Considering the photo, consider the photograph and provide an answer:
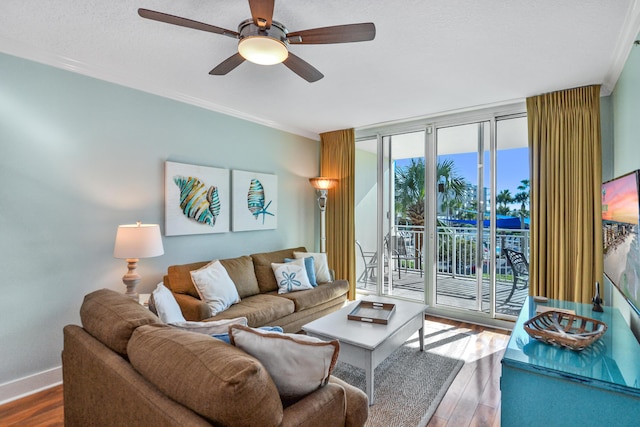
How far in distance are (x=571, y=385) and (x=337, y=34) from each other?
2058 millimetres

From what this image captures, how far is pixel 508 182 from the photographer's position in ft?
12.5

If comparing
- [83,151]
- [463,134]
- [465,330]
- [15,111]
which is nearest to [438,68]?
[463,134]

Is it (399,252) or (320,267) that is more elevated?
(399,252)

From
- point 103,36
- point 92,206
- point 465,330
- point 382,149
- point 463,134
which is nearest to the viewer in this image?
point 103,36

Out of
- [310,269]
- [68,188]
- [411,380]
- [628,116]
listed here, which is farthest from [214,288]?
[628,116]

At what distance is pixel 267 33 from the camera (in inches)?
74.2

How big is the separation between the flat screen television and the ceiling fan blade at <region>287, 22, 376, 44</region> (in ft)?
5.06

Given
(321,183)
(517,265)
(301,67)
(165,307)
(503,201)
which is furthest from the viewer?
(321,183)

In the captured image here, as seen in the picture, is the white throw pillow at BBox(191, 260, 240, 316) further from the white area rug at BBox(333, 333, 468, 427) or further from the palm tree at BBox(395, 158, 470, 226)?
the palm tree at BBox(395, 158, 470, 226)

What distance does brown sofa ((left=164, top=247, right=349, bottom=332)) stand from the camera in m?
2.88

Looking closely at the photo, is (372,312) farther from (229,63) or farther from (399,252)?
(229,63)

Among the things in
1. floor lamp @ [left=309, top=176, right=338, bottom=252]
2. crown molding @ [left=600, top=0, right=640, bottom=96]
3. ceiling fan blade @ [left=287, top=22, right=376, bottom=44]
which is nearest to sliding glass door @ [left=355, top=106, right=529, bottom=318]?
floor lamp @ [left=309, top=176, right=338, bottom=252]

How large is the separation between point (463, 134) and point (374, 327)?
2.83 meters

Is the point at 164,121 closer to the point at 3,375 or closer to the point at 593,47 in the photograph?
the point at 3,375
